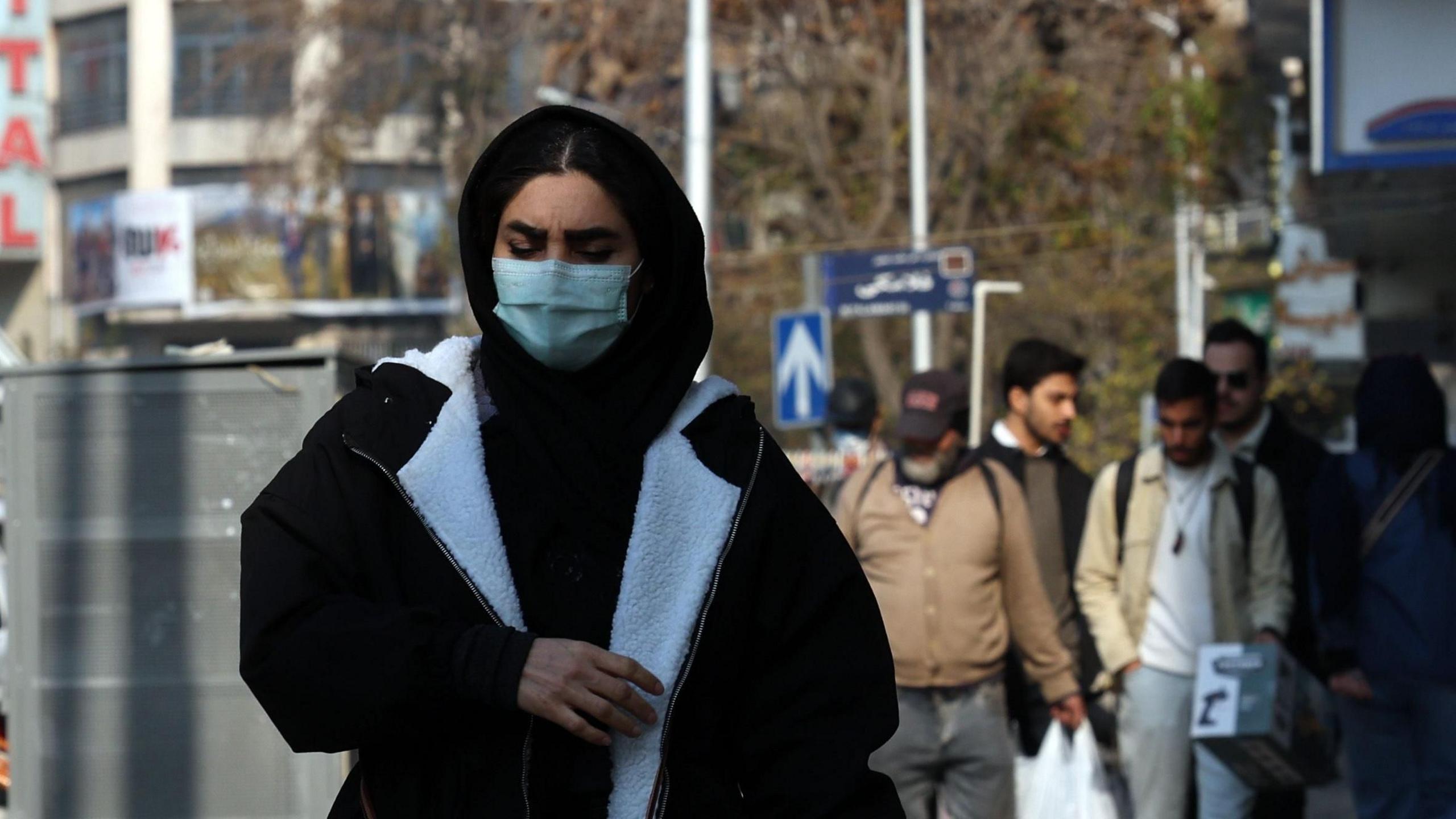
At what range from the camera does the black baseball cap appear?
6641 millimetres

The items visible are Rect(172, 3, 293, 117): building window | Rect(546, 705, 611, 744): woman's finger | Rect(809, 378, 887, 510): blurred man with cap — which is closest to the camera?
Rect(546, 705, 611, 744): woman's finger

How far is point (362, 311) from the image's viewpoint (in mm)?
50000

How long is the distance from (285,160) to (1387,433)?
2366cm

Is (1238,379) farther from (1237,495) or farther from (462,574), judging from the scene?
(462,574)

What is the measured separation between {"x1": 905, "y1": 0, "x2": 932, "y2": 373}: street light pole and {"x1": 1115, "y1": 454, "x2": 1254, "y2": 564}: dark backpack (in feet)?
53.8

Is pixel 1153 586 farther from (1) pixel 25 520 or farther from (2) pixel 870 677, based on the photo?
(2) pixel 870 677

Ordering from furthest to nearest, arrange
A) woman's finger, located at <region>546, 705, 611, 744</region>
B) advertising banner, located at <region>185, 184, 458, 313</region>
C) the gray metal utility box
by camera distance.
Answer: advertising banner, located at <region>185, 184, 458, 313</region>, the gray metal utility box, woman's finger, located at <region>546, 705, 611, 744</region>

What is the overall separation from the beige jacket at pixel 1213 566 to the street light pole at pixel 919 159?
16445 millimetres

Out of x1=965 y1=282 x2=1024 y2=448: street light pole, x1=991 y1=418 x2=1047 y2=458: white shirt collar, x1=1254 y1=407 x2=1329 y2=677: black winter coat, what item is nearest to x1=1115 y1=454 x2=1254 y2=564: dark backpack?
x1=1254 y1=407 x2=1329 y2=677: black winter coat

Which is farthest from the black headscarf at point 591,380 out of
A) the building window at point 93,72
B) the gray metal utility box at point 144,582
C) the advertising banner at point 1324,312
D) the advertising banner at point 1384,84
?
the building window at point 93,72

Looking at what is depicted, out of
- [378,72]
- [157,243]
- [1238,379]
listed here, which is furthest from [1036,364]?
[157,243]

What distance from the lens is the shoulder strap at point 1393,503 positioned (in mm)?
6672

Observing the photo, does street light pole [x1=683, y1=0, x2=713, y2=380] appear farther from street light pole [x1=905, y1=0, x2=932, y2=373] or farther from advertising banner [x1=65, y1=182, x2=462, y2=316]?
advertising banner [x1=65, y1=182, x2=462, y2=316]

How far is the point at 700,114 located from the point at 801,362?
6.28 ft
